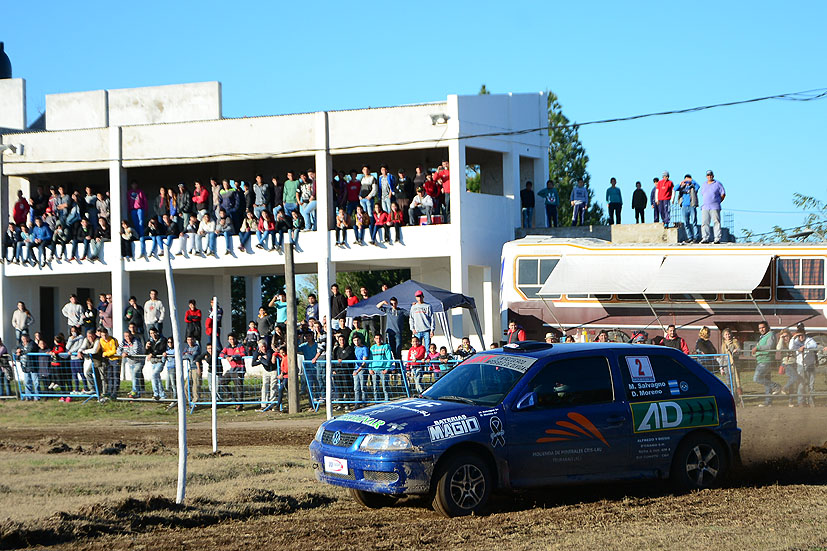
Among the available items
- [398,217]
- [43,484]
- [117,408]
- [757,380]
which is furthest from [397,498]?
[398,217]

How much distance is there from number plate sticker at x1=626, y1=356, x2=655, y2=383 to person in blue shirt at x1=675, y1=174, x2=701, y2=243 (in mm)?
17404

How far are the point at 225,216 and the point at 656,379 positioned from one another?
21.3 meters

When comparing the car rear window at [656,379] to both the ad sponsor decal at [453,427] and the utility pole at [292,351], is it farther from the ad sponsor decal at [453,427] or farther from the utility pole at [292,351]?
the utility pole at [292,351]

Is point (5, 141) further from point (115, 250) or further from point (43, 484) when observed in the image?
point (43, 484)

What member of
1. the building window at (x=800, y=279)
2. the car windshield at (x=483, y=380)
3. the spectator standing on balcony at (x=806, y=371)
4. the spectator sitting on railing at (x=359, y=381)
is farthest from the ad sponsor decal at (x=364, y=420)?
the building window at (x=800, y=279)

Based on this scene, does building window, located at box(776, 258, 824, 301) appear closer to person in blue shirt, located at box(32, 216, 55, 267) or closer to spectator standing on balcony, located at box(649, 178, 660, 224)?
spectator standing on balcony, located at box(649, 178, 660, 224)

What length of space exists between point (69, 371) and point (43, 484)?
13739 millimetres

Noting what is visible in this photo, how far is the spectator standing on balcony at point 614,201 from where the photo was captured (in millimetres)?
29734

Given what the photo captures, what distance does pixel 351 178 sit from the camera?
96.0 feet

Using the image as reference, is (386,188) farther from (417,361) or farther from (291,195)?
(417,361)

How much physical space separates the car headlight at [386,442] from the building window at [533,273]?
17089 mm

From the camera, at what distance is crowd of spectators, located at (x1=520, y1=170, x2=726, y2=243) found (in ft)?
87.3

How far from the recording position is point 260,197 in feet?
97.5

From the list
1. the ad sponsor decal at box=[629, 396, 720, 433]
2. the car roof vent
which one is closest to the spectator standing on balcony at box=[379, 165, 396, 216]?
the car roof vent
